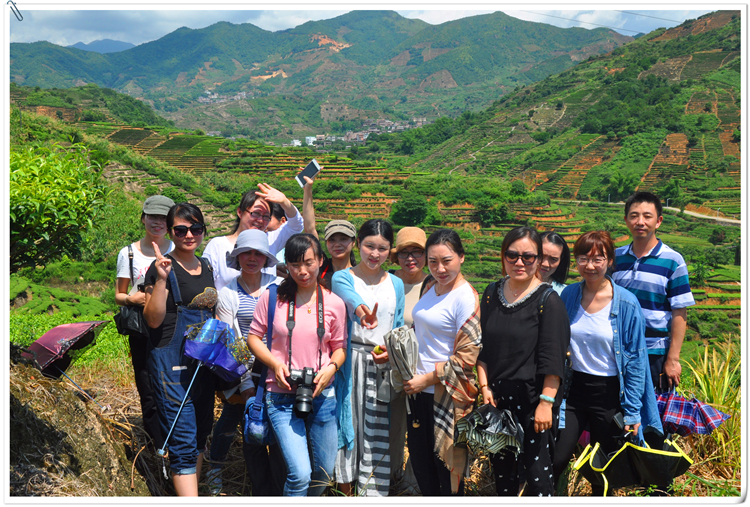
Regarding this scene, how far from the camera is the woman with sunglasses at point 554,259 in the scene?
290cm

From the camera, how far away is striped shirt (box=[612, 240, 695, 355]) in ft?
8.87

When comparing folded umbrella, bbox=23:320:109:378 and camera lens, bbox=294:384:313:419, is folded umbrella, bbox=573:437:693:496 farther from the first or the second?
folded umbrella, bbox=23:320:109:378

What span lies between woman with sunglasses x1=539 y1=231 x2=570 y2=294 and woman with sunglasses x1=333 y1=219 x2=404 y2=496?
0.84 meters

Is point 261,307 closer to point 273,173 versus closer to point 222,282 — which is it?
point 222,282

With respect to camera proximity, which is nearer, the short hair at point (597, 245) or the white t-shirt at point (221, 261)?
the short hair at point (597, 245)

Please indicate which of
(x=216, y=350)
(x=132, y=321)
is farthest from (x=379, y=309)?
(x=132, y=321)

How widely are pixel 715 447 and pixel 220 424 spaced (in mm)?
2890

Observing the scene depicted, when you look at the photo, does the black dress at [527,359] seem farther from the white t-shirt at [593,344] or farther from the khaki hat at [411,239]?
the khaki hat at [411,239]

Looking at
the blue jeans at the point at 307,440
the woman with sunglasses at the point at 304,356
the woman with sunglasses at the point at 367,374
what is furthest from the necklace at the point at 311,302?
the blue jeans at the point at 307,440

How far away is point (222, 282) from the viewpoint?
3.01m

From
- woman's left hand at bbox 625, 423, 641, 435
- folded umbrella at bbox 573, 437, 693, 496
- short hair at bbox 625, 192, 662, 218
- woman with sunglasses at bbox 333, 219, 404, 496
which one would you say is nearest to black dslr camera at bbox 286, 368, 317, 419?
woman with sunglasses at bbox 333, 219, 404, 496

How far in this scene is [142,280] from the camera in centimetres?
286

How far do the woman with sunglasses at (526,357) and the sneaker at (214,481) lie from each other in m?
1.47

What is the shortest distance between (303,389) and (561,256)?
1575 millimetres
